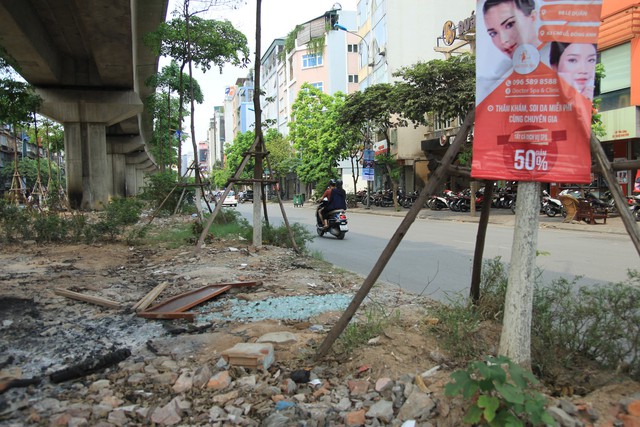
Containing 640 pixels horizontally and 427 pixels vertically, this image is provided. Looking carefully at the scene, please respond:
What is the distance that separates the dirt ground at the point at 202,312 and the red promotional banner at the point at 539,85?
1.36m

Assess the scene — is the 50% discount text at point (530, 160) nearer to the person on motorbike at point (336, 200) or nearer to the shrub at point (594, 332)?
the shrub at point (594, 332)

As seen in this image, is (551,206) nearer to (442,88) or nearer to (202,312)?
(442,88)

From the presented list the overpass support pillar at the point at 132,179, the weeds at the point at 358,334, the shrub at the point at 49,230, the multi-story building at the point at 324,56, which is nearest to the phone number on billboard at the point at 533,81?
the weeds at the point at 358,334

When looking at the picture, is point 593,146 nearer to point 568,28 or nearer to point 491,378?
point 568,28

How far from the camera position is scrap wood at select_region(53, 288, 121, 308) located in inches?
214

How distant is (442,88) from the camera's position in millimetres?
22297

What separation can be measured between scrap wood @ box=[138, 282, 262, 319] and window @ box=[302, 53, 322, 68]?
55.8 meters

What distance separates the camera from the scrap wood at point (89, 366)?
3.43 meters

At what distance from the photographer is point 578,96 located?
116 inches

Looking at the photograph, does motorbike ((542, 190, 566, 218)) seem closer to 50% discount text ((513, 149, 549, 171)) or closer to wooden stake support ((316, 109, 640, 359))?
wooden stake support ((316, 109, 640, 359))

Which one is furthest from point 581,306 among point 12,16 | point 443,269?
point 12,16

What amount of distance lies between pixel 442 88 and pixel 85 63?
49.9ft

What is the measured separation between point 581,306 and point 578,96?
1408 millimetres

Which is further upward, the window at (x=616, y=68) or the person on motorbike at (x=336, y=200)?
the window at (x=616, y=68)
